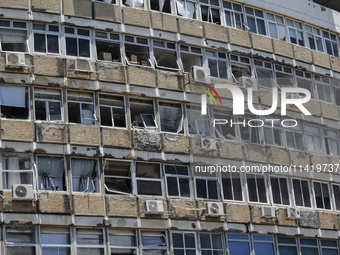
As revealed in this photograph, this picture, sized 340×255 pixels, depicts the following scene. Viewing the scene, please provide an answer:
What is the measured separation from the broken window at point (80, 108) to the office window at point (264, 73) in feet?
23.4

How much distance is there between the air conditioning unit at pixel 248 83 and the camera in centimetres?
2581

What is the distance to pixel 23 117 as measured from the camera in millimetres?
21875

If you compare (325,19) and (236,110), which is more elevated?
(325,19)

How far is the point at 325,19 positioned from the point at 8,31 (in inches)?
541

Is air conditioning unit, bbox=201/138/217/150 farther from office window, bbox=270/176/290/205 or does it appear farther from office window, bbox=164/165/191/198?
office window, bbox=270/176/290/205

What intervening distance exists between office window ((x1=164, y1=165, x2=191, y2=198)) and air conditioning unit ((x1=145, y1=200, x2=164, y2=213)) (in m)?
0.85

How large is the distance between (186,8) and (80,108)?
6063 millimetres

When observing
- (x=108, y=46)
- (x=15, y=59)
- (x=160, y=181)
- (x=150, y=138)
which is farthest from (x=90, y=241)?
(x=108, y=46)

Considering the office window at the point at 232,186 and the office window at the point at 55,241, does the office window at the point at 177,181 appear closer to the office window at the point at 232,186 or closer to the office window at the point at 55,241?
the office window at the point at 232,186

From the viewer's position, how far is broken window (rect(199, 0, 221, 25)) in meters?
26.4

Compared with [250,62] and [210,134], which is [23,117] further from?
[250,62]

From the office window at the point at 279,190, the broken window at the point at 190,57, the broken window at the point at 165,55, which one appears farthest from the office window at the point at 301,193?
Result: the broken window at the point at 165,55

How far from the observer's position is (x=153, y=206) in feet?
72.5

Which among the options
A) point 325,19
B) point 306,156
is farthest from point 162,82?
point 325,19
